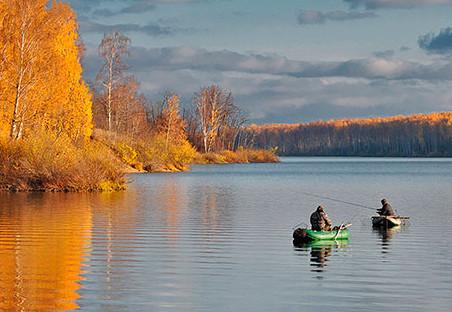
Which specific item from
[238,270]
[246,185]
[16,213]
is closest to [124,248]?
[238,270]

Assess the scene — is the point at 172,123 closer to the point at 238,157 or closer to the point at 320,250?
the point at 238,157

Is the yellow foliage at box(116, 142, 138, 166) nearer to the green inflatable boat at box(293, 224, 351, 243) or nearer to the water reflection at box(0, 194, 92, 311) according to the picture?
the water reflection at box(0, 194, 92, 311)

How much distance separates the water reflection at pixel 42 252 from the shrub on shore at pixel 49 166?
6.50 metres

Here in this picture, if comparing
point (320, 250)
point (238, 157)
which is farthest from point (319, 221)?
point (238, 157)

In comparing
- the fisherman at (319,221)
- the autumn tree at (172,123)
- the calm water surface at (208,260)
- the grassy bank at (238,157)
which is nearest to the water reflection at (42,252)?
the calm water surface at (208,260)

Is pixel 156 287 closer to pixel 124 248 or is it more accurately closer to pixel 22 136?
pixel 124 248

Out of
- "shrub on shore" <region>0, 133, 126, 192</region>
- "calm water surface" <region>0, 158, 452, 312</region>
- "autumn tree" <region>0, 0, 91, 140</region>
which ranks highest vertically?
"autumn tree" <region>0, 0, 91, 140</region>

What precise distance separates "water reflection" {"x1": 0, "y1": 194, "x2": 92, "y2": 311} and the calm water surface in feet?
0.12

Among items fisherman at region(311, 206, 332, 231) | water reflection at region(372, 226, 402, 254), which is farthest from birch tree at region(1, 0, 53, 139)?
fisherman at region(311, 206, 332, 231)

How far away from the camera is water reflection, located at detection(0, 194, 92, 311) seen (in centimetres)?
1685

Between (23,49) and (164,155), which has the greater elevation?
(23,49)

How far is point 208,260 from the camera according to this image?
22.9 meters

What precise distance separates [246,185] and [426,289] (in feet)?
152

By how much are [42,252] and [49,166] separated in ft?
84.0
